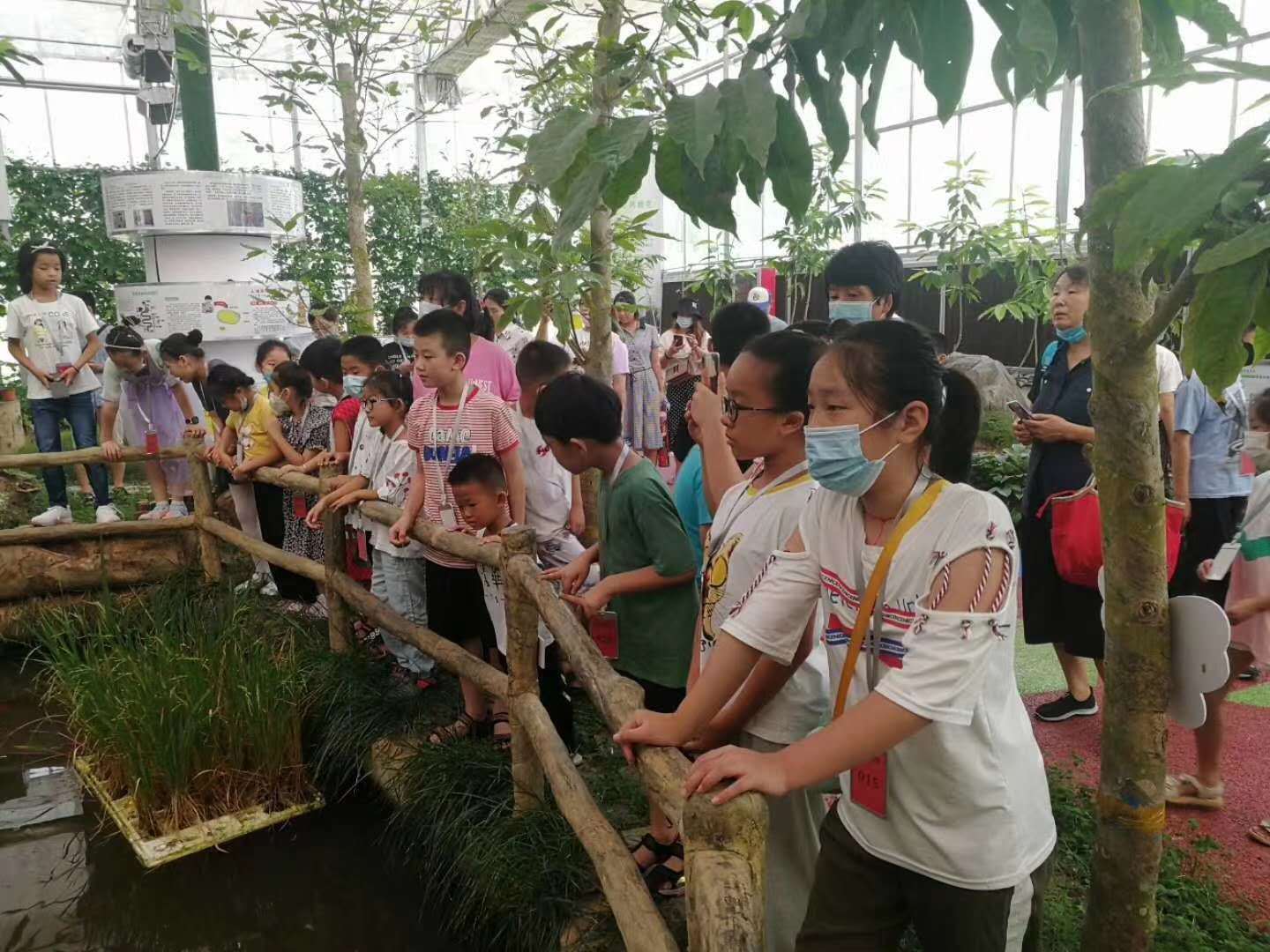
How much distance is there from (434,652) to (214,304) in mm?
5132

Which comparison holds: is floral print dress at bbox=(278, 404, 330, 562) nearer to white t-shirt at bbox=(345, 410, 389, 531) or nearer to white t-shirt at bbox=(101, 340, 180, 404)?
white t-shirt at bbox=(345, 410, 389, 531)

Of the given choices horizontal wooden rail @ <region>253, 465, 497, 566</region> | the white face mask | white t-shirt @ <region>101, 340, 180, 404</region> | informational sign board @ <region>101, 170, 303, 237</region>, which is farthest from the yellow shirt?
the white face mask

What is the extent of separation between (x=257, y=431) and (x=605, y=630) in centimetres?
282

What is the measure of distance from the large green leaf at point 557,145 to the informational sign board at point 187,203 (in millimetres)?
6315

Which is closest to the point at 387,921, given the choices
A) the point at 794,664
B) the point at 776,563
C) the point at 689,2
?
the point at 794,664

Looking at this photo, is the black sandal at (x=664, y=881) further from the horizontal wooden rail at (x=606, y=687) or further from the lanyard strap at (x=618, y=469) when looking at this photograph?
the lanyard strap at (x=618, y=469)

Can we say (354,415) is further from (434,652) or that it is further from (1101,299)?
(1101,299)

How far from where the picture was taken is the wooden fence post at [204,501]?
490cm

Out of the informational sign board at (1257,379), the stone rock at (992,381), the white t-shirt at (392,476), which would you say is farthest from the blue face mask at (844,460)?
the stone rock at (992,381)

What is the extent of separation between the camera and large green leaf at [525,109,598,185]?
106 centimetres

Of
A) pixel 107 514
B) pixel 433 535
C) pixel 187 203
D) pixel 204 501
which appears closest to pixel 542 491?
pixel 433 535

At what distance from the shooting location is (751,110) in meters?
1.05

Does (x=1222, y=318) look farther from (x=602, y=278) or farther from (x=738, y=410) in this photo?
(x=602, y=278)

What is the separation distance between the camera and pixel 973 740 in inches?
51.4
